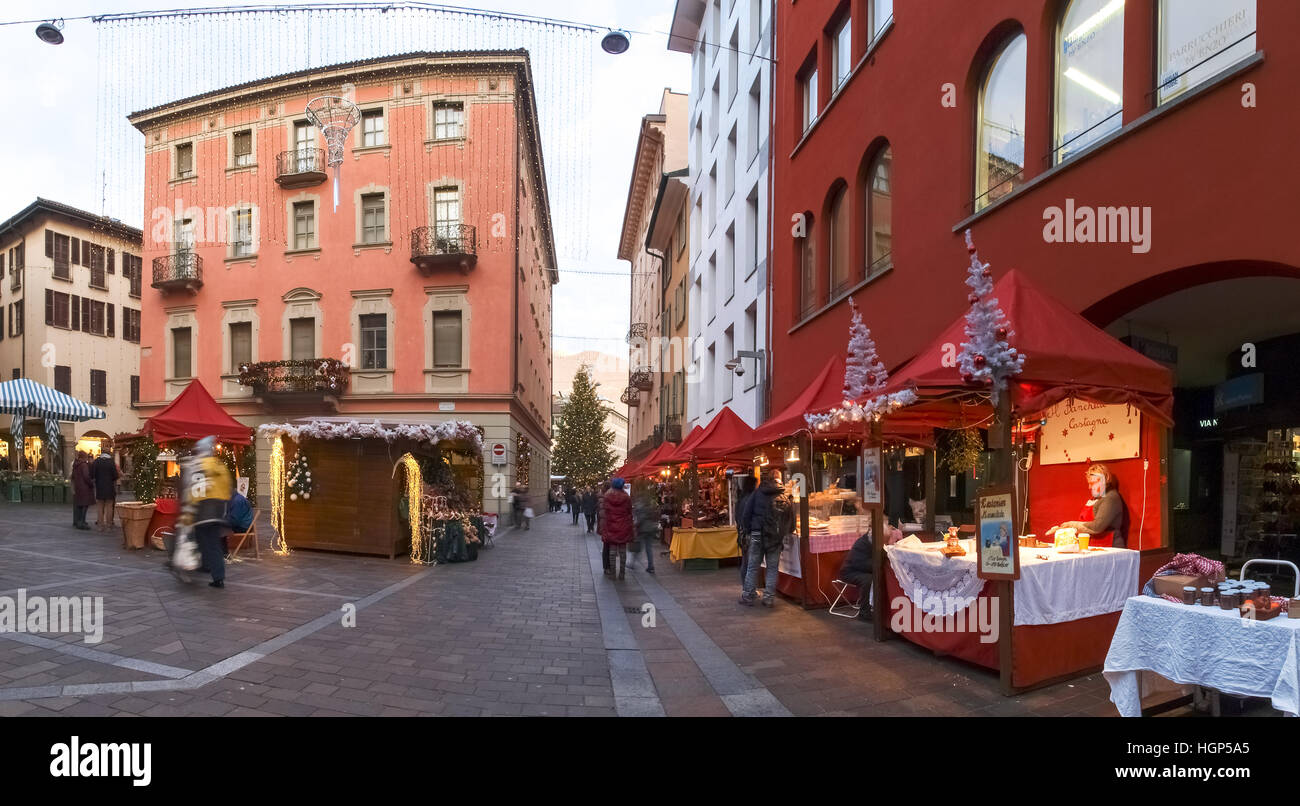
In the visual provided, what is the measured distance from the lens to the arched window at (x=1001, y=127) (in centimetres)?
870

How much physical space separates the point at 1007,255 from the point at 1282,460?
5.05 metres

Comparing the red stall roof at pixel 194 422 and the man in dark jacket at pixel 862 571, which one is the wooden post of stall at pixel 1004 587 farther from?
the red stall roof at pixel 194 422

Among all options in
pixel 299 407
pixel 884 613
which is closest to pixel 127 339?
pixel 299 407

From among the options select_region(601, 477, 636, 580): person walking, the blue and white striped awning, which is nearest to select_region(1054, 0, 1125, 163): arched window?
select_region(601, 477, 636, 580): person walking

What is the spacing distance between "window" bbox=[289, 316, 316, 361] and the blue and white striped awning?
715 cm

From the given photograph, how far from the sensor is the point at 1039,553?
6.37m

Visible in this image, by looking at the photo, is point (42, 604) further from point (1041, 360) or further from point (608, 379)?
point (608, 379)

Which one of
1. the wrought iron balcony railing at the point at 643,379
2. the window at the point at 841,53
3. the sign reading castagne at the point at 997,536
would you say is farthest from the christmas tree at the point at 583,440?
the sign reading castagne at the point at 997,536

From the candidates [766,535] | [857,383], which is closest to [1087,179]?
[857,383]

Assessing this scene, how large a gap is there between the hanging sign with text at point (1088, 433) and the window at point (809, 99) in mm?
8905

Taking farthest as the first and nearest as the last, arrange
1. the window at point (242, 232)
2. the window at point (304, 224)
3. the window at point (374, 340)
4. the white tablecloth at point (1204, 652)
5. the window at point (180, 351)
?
the window at point (180, 351), the window at point (242, 232), the window at point (304, 224), the window at point (374, 340), the white tablecloth at point (1204, 652)

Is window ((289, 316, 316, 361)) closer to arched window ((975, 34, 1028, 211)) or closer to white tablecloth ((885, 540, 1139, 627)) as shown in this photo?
arched window ((975, 34, 1028, 211))

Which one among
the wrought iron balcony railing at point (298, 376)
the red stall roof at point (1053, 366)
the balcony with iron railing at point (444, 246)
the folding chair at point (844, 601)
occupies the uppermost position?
the balcony with iron railing at point (444, 246)

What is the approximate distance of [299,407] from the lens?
86.4 ft
